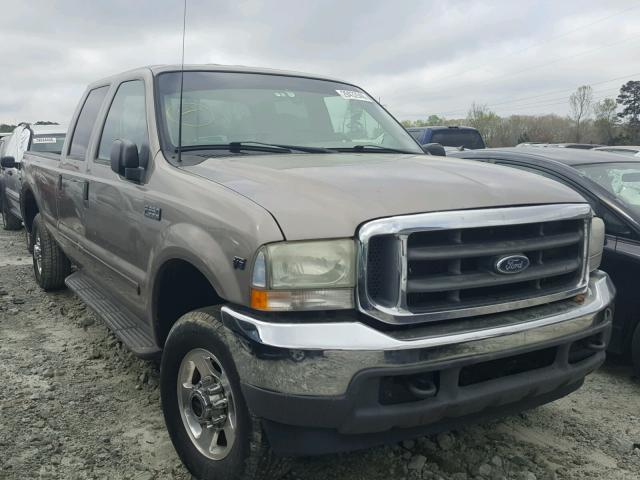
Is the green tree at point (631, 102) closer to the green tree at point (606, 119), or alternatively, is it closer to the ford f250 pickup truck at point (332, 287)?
the green tree at point (606, 119)

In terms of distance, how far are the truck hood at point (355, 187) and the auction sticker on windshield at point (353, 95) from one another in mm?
1099

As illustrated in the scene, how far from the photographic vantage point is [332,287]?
2246 millimetres

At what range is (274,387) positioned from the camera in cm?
219

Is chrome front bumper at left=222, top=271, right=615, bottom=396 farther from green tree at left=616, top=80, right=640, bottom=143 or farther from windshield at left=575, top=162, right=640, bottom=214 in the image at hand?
green tree at left=616, top=80, right=640, bottom=143

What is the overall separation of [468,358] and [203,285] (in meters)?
1.39

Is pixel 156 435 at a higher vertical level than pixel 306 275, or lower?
lower

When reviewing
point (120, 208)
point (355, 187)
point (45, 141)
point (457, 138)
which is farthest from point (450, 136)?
point (355, 187)

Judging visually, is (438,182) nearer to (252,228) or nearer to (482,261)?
(482,261)

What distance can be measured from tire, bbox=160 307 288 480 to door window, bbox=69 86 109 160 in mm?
2382

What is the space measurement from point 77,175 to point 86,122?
586mm

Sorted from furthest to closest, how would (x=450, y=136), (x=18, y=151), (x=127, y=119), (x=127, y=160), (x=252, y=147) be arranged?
1. (x=450, y=136)
2. (x=18, y=151)
3. (x=127, y=119)
4. (x=252, y=147)
5. (x=127, y=160)

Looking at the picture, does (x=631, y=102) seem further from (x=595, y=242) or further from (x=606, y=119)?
(x=595, y=242)

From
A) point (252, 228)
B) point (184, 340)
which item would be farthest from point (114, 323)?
point (252, 228)

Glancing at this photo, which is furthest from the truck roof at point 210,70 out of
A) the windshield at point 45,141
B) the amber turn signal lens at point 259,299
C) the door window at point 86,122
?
the windshield at point 45,141
